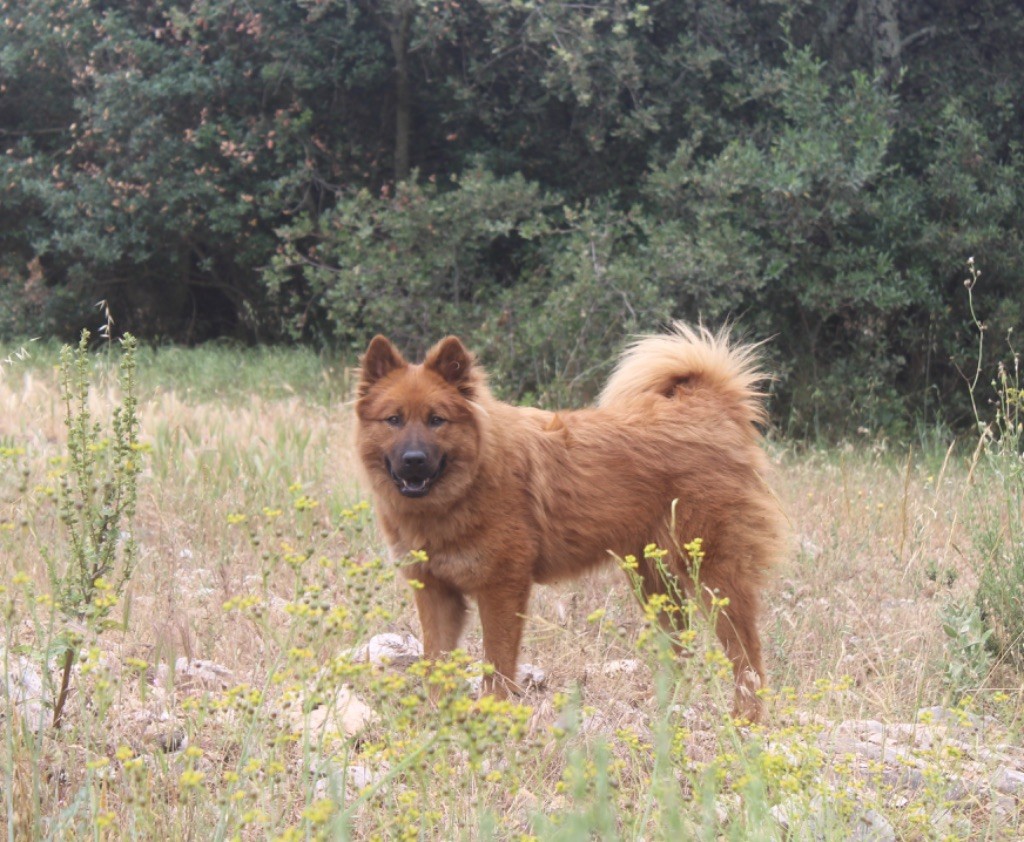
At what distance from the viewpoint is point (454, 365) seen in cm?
504

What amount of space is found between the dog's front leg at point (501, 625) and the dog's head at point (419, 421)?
1.42 feet

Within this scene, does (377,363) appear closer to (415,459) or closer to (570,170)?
(415,459)

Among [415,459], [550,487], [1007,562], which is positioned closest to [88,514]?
[415,459]

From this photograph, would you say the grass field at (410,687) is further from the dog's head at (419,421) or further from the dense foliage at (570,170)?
the dense foliage at (570,170)

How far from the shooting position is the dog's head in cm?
476

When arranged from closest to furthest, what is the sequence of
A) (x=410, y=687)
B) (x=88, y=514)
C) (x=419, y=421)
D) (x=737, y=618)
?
(x=88, y=514) → (x=410, y=687) → (x=419, y=421) → (x=737, y=618)

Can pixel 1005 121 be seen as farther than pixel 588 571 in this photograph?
Yes

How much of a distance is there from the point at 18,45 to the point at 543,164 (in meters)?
6.85

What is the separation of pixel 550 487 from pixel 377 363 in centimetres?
89

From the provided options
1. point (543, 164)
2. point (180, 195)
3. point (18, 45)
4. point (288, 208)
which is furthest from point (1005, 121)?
point (18, 45)

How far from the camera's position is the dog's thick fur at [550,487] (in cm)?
482

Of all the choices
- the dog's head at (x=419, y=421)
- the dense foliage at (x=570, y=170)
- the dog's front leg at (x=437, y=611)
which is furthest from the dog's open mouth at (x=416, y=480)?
the dense foliage at (x=570, y=170)

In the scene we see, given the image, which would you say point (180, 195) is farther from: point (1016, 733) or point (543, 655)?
point (1016, 733)

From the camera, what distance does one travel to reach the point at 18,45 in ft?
50.0
